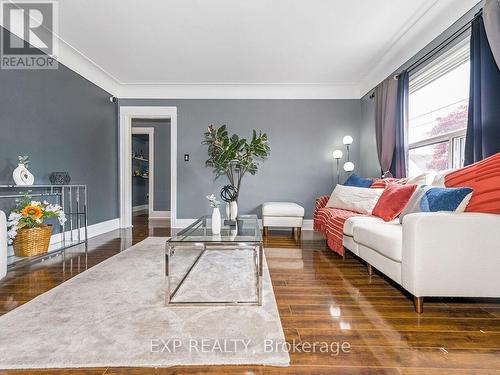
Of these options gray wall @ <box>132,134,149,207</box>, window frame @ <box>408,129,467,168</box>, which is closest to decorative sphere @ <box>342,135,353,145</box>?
window frame @ <box>408,129,467,168</box>

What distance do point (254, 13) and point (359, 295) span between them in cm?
282

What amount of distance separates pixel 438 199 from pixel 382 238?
0.49 m

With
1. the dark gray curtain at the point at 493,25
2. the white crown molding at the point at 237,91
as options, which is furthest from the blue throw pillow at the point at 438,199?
the white crown molding at the point at 237,91

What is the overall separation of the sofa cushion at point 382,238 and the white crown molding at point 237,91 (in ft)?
10.1

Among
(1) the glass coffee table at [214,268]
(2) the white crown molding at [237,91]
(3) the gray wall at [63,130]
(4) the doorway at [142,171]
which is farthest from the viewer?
(4) the doorway at [142,171]

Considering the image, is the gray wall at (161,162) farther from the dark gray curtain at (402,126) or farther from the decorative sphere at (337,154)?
the dark gray curtain at (402,126)

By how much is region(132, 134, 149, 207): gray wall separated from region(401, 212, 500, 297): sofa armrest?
638 cm

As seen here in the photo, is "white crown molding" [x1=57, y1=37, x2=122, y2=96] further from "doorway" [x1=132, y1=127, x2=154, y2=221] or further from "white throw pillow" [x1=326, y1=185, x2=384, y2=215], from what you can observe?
"white throw pillow" [x1=326, y1=185, x2=384, y2=215]

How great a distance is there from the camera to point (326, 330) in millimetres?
1453

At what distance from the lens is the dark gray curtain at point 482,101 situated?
2090 mm

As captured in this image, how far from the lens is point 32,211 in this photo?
262 cm
